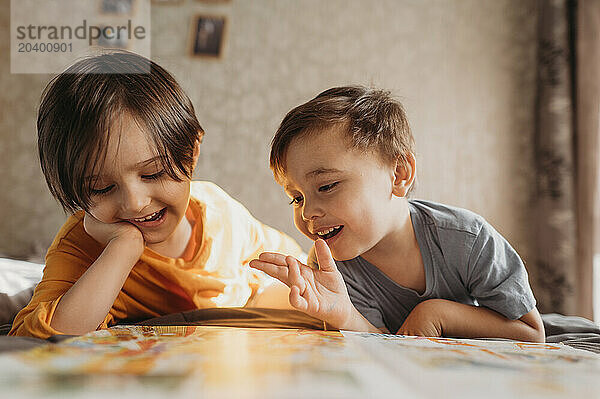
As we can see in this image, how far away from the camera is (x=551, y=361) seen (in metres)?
0.50

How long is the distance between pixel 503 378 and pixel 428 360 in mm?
73

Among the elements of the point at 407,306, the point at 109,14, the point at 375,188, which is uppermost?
the point at 109,14

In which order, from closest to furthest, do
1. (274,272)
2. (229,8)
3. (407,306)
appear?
(274,272), (407,306), (229,8)

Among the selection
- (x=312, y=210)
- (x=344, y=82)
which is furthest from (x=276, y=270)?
(x=344, y=82)

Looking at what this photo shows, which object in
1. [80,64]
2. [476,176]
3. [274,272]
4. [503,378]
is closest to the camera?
[503,378]

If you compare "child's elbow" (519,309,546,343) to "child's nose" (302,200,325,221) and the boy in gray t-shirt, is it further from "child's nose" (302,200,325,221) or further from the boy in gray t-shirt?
"child's nose" (302,200,325,221)

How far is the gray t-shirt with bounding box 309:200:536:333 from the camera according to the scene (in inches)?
34.1

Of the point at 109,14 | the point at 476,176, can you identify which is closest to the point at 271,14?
the point at 109,14

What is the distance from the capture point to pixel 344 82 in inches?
73.4

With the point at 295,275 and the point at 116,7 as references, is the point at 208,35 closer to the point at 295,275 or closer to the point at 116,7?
the point at 116,7

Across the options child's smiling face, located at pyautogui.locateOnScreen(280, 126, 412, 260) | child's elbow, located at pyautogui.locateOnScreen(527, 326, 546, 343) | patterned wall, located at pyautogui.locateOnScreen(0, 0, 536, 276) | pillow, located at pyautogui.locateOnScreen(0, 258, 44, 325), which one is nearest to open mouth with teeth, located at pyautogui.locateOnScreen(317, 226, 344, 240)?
child's smiling face, located at pyautogui.locateOnScreen(280, 126, 412, 260)

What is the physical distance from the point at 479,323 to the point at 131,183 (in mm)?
608

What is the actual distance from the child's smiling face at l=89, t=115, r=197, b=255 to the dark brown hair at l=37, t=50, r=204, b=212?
12 mm

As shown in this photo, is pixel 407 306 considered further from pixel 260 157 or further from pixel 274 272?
pixel 260 157
